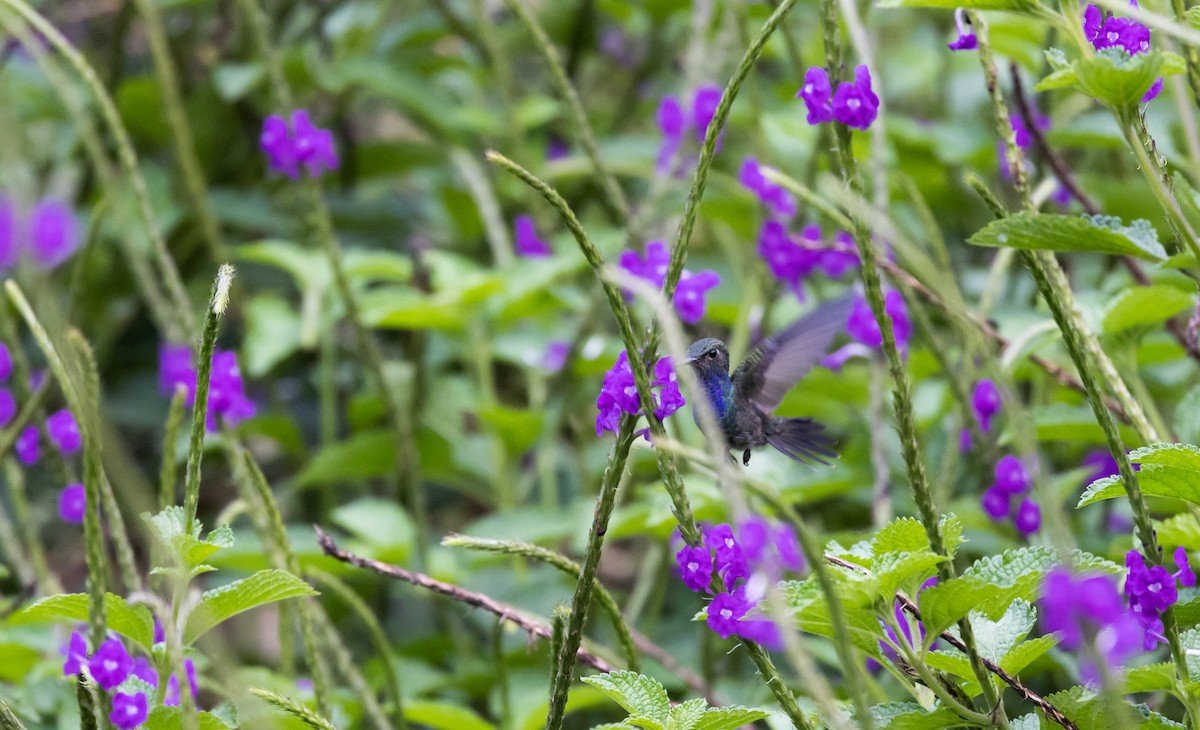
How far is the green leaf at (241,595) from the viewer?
0.75 m

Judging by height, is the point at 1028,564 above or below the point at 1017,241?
below

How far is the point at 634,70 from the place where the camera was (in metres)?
3.08

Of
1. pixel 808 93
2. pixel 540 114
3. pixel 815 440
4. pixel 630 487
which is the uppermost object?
pixel 808 93

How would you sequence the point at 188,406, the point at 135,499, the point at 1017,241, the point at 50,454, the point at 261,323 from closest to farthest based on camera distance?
the point at 135,499, the point at 1017,241, the point at 50,454, the point at 188,406, the point at 261,323

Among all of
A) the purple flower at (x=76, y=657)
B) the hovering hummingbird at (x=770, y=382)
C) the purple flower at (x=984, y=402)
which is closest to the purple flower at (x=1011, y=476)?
the purple flower at (x=984, y=402)

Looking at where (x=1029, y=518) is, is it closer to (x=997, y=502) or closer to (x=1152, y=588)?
(x=997, y=502)

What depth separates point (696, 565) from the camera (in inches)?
29.2

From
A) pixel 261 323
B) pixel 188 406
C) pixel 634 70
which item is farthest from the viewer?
pixel 634 70

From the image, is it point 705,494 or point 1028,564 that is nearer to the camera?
point 1028,564

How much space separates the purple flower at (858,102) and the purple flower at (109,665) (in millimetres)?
542

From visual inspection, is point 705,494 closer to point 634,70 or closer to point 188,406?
point 188,406

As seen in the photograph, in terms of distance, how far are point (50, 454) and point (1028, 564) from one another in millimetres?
1089

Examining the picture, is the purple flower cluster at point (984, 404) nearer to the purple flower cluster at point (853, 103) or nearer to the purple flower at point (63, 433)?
the purple flower cluster at point (853, 103)

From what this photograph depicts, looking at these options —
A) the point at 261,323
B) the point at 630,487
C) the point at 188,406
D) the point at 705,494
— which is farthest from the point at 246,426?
the point at 705,494
